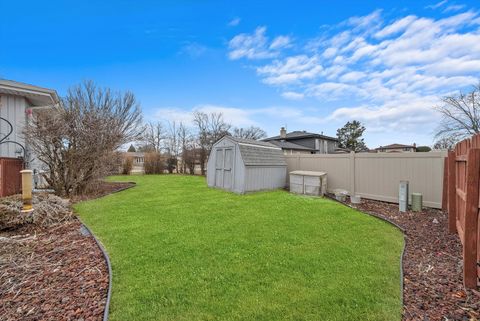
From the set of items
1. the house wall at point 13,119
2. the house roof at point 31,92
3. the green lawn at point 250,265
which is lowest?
the green lawn at point 250,265

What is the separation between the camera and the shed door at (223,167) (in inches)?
373

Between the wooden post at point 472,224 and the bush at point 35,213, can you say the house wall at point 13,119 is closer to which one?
the bush at point 35,213

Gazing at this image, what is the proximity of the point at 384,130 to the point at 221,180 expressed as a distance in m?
19.3

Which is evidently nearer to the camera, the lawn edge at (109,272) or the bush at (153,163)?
the lawn edge at (109,272)

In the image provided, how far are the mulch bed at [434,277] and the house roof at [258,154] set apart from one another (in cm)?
524

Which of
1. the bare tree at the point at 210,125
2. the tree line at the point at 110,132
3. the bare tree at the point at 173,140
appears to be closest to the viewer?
the tree line at the point at 110,132

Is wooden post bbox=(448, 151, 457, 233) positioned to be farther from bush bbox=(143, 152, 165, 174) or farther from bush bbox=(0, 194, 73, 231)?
bush bbox=(143, 152, 165, 174)

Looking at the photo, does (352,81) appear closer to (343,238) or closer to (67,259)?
(343,238)

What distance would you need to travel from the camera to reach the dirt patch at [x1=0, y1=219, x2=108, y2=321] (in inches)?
85.7

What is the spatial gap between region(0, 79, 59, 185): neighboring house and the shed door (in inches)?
262

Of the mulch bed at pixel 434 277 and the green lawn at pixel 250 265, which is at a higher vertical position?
the green lawn at pixel 250 265

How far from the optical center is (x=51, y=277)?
2795mm

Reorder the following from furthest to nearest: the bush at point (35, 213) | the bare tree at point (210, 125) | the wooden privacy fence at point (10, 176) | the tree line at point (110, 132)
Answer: the bare tree at point (210, 125)
the tree line at point (110, 132)
the wooden privacy fence at point (10, 176)
the bush at point (35, 213)

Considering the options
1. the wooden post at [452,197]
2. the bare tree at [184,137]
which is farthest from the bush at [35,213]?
the bare tree at [184,137]
